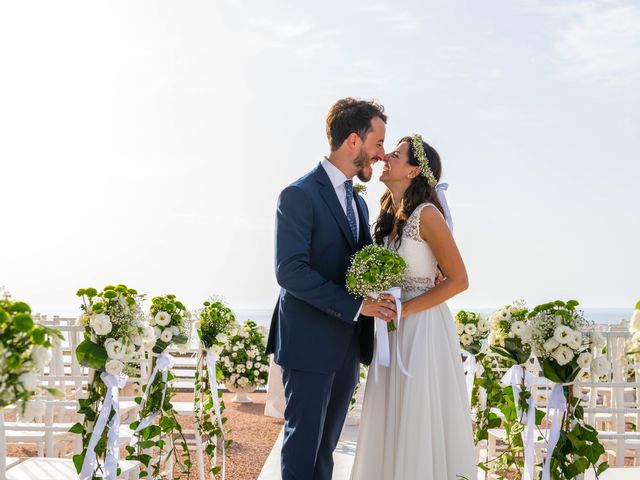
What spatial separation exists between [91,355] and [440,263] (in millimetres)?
2004

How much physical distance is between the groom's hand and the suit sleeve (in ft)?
0.18

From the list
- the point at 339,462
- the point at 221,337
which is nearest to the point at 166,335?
the point at 221,337

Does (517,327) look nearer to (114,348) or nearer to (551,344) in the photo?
(551,344)

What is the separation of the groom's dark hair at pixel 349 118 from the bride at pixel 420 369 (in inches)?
17.7

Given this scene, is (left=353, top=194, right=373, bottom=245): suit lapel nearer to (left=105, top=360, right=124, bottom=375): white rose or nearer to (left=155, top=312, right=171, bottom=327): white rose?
(left=155, top=312, right=171, bottom=327): white rose

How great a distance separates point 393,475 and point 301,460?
66 cm

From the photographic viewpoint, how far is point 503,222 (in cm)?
5666

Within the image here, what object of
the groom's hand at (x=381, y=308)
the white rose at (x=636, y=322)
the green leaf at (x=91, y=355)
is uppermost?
the groom's hand at (x=381, y=308)

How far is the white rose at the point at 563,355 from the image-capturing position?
11.8ft

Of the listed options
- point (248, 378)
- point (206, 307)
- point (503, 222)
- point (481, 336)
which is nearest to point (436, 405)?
point (481, 336)

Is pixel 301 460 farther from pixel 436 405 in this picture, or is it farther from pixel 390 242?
pixel 390 242

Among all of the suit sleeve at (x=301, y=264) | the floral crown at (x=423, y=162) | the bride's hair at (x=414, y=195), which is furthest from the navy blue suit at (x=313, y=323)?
the floral crown at (x=423, y=162)

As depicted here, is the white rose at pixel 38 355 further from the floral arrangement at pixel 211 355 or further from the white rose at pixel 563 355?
the floral arrangement at pixel 211 355

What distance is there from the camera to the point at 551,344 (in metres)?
3.63
